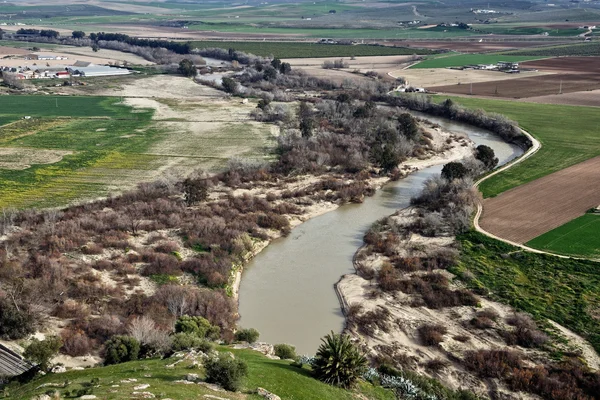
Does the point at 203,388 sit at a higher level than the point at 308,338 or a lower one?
higher

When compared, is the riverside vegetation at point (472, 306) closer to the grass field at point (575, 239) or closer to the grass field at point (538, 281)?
the grass field at point (538, 281)

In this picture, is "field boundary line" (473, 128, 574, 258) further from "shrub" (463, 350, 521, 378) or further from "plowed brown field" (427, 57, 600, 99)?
"plowed brown field" (427, 57, 600, 99)

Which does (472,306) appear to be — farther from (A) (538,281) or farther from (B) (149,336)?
(B) (149,336)

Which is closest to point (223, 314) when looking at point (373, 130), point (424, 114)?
point (373, 130)

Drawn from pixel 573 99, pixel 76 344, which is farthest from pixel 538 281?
pixel 573 99

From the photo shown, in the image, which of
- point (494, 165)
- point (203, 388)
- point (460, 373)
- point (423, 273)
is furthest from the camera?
Result: point (494, 165)

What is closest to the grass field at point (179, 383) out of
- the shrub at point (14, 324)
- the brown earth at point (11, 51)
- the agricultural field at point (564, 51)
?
the shrub at point (14, 324)

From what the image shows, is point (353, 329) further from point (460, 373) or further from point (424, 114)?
point (424, 114)
